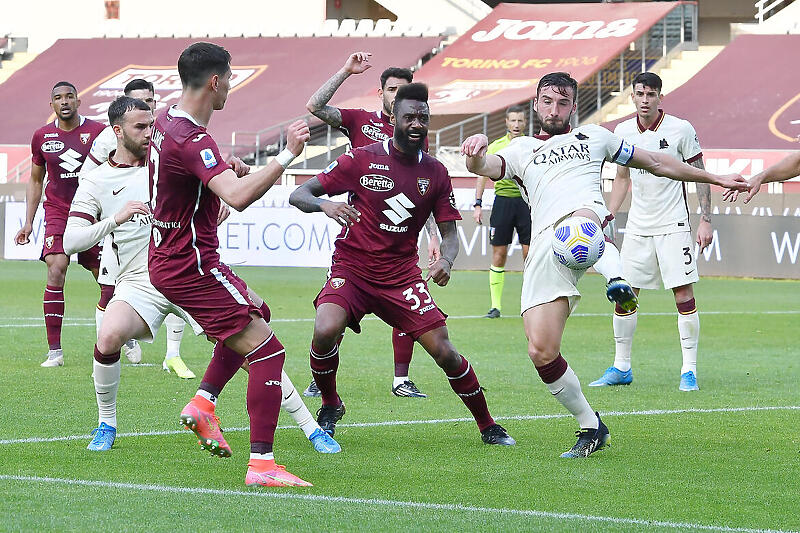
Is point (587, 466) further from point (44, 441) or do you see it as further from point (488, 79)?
point (488, 79)

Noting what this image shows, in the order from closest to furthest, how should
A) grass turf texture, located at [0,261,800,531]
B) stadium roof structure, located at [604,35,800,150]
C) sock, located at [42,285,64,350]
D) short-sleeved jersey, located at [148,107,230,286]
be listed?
1. grass turf texture, located at [0,261,800,531]
2. short-sleeved jersey, located at [148,107,230,286]
3. sock, located at [42,285,64,350]
4. stadium roof structure, located at [604,35,800,150]

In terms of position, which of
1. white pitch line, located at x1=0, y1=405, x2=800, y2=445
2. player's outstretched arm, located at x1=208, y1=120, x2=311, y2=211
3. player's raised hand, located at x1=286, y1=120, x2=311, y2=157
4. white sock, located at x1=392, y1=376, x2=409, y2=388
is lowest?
white pitch line, located at x1=0, y1=405, x2=800, y2=445

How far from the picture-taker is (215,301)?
619 centimetres

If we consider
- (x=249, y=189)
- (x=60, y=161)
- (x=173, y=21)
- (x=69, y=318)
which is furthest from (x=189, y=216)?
(x=173, y=21)

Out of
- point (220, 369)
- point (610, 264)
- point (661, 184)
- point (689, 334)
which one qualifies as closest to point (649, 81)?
point (661, 184)

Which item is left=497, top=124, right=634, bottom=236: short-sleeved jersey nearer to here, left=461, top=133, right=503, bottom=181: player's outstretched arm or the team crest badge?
left=461, top=133, right=503, bottom=181: player's outstretched arm

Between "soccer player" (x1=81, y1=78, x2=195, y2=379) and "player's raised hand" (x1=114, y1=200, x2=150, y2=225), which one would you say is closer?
"player's raised hand" (x1=114, y1=200, x2=150, y2=225)

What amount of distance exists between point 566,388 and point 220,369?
1.83 meters

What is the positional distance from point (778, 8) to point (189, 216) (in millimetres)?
35893

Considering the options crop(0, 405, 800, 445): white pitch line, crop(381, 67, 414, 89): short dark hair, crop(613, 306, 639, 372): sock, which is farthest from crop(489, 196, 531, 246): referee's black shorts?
crop(0, 405, 800, 445): white pitch line

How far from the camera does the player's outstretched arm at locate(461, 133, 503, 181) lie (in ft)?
22.5

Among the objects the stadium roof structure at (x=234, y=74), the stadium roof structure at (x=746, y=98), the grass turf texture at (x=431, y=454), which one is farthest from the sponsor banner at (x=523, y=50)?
the grass turf texture at (x=431, y=454)

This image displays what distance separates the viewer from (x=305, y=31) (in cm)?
4050

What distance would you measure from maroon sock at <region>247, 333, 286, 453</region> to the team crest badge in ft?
5.45
